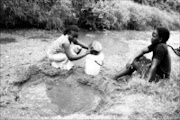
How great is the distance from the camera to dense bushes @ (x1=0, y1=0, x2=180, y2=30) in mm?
7199

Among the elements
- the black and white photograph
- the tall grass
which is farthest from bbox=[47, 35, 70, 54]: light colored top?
the tall grass

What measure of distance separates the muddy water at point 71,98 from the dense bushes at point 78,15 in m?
3.78

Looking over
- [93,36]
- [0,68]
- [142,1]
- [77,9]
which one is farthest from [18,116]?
[142,1]

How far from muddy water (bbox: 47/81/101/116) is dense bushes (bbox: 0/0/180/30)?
12.4 ft

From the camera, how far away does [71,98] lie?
12.8 ft

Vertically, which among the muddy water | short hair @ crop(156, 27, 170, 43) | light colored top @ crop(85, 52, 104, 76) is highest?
short hair @ crop(156, 27, 170, 43)

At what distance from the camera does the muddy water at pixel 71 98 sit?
361 cm

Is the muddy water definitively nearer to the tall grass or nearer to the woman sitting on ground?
the woman sitting on ground

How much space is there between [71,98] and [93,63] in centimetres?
85

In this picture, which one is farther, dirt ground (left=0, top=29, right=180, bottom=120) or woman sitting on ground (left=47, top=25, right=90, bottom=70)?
woman sitting on ground (left=47, top=25, right=90, bottom=70)

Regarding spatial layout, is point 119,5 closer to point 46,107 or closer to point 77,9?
point 77,9

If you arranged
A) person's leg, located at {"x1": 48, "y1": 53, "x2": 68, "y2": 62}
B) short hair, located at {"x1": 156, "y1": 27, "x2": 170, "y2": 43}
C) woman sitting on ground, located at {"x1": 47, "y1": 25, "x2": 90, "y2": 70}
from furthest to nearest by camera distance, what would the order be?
person's leg, located at {"x1": 48, "y1": 53, "x2": 68, "y2": 62} < woman sitting on ground, located at {"x1": 47, "y1": 25, "x2": 90, "y2": 70} < short hair, located at {"x1": 156, "y1": 27, "x2": 170, "y2": 43}

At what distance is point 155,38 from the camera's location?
412 cm

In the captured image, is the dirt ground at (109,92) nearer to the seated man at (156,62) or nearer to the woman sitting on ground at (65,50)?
the seated man at (156,62)
